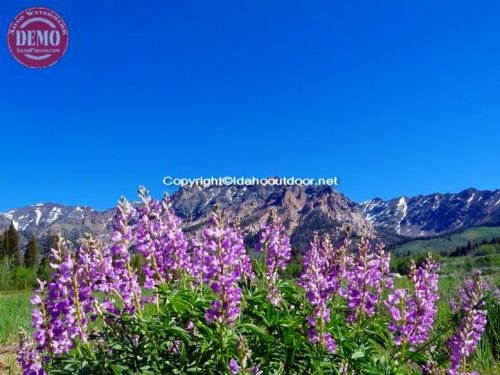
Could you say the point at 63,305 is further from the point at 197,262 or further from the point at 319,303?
the point at 319,303

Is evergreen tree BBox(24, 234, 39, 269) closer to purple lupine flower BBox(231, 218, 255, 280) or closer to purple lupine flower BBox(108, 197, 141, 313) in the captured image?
purple lupine flower BBox(231, 218, 255, 280)

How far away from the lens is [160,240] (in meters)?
4.82

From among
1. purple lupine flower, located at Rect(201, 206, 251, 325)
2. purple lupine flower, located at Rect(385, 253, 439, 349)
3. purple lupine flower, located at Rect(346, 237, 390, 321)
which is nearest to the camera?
purple lupine flower, located at Rect(201, 206, 251, 325)

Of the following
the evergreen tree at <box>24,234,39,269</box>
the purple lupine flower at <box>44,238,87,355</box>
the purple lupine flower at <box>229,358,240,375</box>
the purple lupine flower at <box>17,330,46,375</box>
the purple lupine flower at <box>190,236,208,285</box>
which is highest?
the evergreen tree at <box>24,234,39,269</box>

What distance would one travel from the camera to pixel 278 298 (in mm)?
4840

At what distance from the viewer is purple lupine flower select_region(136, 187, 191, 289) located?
180 inches

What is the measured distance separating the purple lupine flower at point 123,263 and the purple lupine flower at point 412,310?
7.24 feet

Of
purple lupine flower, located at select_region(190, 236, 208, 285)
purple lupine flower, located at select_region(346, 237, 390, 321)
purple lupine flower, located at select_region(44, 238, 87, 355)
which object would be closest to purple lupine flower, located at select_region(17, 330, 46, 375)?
purple lupine flower, located at select_region(44, 238, 87, 355)

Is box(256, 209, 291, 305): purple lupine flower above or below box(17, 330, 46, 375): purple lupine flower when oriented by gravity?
above

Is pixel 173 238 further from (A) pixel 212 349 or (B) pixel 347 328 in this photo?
(B) pixel 347 328

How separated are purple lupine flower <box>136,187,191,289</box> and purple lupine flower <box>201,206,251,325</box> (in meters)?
0.70

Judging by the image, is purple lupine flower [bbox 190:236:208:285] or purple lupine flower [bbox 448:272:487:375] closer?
purple lupine flower [bbox 448:272:487:375]

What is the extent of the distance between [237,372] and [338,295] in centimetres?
207

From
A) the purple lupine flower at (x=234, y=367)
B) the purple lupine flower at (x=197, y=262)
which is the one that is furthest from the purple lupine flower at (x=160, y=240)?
the purple lupine flower at (x=234, y=367)
